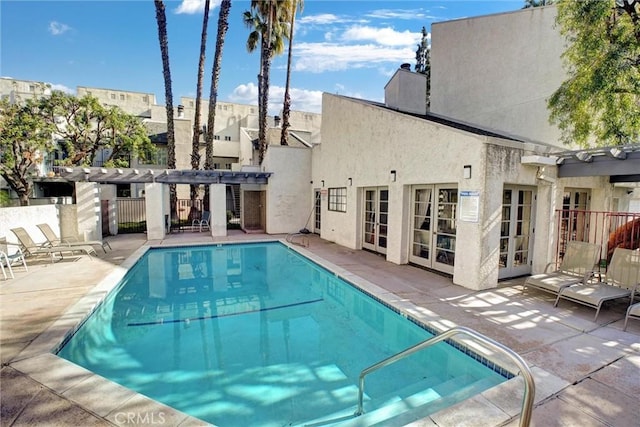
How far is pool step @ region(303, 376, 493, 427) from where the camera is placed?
3.21m

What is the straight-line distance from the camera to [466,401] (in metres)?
3.17

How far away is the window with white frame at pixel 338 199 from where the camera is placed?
42.4 feet

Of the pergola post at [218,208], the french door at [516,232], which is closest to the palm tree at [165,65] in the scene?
the pergola post at [218,208]

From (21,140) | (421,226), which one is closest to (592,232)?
(421,226)

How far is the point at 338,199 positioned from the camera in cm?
1350

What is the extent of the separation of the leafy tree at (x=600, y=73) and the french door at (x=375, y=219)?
683cm

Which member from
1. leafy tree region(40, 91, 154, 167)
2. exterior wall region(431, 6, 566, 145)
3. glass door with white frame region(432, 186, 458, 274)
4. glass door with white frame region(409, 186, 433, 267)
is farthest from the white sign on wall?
leafy tree region(40, 91, 154, 167)

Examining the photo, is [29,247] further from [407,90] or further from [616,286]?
[616,286]

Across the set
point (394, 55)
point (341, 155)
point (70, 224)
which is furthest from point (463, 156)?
point (70, 224)

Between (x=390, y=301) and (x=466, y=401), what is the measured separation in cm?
302

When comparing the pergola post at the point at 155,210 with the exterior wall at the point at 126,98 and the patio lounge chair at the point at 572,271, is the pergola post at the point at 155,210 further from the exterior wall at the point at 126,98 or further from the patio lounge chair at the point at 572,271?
the exterior wall at the point at 126,98

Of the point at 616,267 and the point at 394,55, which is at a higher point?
the point at 394,55

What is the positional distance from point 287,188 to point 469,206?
10838mm

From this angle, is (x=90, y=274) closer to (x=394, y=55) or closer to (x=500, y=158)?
(x=500, y=158)
